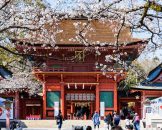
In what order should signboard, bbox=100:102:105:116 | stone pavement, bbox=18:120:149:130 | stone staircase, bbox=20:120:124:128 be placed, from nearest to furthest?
stone pavement, bbox=18:120:149:130, stone staircase, bbox=20:120:124:128, signboard, bbox=100:102:105:116

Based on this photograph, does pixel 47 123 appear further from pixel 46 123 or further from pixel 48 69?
pixel 48 69

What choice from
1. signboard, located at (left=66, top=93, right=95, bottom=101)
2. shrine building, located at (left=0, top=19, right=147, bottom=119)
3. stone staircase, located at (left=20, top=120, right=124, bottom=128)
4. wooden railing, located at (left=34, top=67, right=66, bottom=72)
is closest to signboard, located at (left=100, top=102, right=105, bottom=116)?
shrine building, located at (left=0, top=19, right=147, bottom=119)

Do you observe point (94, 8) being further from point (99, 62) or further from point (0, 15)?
point (99, 62)

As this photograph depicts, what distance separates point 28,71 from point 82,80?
298 inches

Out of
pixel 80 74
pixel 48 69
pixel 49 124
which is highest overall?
pixel 48 69

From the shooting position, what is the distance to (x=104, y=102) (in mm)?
42438

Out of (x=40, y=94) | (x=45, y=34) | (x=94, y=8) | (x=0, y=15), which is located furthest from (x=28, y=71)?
(x=94, y=8)

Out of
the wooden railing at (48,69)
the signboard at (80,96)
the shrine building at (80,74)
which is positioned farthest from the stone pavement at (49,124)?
the signboard at (80,96)

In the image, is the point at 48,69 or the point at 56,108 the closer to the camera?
the point at 56,108

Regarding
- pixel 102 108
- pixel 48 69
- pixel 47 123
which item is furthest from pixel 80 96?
pixel 47 123

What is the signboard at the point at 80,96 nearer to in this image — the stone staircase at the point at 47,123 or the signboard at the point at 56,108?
the signboard at the point at 56,108

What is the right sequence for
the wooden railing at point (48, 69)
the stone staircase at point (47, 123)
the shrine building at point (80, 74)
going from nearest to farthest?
the stone staircase at point (47, 123) < the shrine building at point (80, 74) < the wooden railing at point (48, 69)

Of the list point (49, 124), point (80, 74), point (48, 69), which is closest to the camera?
point (49, 124)

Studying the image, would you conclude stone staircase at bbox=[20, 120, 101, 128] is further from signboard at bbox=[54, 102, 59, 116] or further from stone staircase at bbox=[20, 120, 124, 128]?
signboard at bbox=[54, 102, 59, 116]
